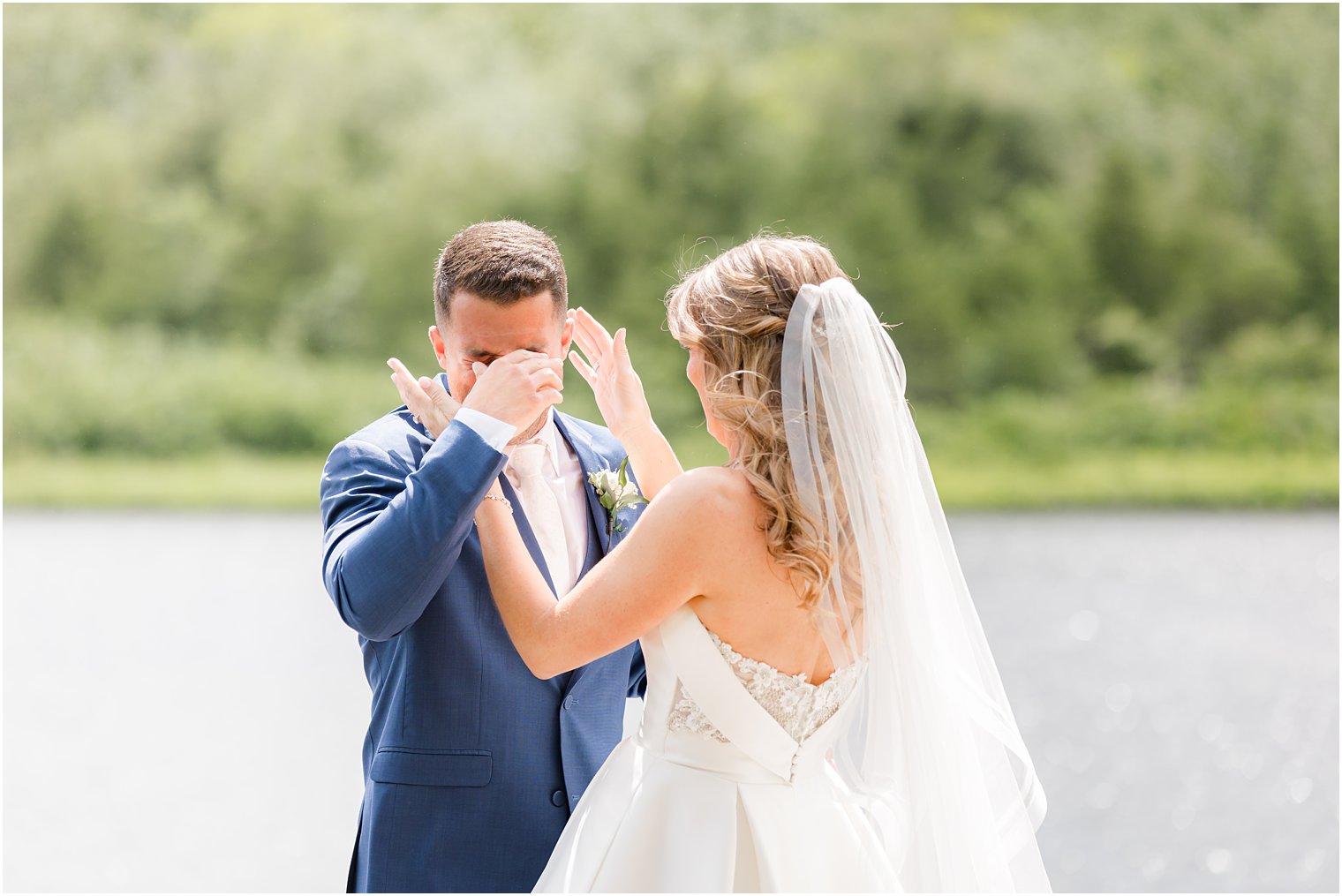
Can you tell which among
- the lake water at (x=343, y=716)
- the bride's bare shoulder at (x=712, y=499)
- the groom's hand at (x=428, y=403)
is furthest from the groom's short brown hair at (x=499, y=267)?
the lake water at (x=343, y=716)

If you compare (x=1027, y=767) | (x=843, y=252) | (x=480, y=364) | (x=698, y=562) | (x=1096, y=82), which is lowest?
(x=1027, y=767)

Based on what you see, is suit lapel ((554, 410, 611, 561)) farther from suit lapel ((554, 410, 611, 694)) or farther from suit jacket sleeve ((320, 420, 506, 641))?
suit jacket sleeve ((320, 420, 506, 641))

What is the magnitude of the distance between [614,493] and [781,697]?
54cm

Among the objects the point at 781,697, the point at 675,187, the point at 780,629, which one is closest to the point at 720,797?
the point at 781,697

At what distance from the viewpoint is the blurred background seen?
3198 cm

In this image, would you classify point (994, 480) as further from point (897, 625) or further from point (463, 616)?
point (463, 616)

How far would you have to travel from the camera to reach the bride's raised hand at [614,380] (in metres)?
2.77

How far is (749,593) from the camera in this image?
235 cm

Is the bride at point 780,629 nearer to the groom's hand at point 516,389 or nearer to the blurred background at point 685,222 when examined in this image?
the groom's hand at point 516,389

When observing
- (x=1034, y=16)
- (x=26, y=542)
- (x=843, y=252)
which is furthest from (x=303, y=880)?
(x=1034, y=16)

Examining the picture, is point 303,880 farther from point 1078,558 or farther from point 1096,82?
point 1096,82

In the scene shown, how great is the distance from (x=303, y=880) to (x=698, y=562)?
Answer: 21.6 ft

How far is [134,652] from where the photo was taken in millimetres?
15211

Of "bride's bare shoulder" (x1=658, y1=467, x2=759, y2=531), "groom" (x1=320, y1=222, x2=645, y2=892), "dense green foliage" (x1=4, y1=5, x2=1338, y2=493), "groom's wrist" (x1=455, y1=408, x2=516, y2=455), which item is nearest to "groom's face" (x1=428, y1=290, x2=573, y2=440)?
"groom" (x1=320, y1=222, x2=645, y2=892)
